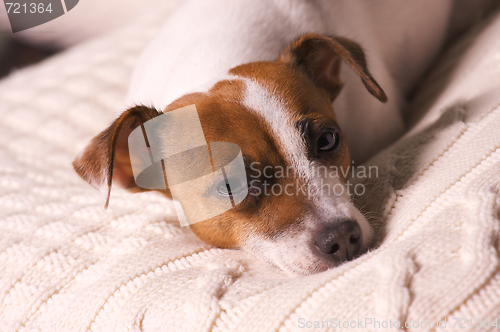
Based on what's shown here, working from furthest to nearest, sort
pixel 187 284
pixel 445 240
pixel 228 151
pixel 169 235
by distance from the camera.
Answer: pixel 169 235 → pixel 228 151 → pixel 187 284 → pixel 445 240

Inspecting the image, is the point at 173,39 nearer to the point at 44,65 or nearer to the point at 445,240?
the point at 44,65

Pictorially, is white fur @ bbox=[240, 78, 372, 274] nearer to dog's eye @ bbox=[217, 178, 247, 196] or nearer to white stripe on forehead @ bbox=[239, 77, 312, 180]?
white stripe on forehead @ bbox=[239, 77, 312, 180]

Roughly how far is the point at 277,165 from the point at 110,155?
1.74ft

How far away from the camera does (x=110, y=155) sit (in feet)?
4.05

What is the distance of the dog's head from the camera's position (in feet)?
3.97

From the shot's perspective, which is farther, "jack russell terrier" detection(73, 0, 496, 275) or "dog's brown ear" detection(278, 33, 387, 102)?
"dog's brown ear" detection(278, 33, 387, 102)

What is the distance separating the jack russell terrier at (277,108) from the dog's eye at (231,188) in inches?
1.1

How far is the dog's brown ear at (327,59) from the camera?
1447 mm

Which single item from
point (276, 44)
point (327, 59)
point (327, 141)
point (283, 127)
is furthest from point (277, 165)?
point (276, 44)

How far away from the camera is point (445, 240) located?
2.97 ft

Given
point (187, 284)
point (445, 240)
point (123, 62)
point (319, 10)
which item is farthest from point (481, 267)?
point (123, 62)

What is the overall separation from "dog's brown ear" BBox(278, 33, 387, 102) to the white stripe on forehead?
0.31 m

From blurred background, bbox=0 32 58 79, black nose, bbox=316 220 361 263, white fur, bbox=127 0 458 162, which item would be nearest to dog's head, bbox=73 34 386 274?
black nose, bbox=316 220 361 263

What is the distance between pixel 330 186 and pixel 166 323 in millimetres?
665
